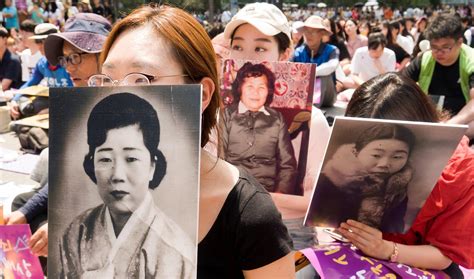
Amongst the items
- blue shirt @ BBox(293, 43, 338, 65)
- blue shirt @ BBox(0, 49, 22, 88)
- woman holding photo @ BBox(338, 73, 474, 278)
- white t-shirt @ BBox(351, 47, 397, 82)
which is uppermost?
woman holding photo @ BBox(338, 73, 474, 278)

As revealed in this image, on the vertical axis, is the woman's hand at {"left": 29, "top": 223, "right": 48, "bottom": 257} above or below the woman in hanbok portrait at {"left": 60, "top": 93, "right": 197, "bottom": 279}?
below

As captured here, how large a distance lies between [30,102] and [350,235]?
4213 millimetres

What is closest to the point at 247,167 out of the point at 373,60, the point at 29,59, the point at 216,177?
the point at 216,177

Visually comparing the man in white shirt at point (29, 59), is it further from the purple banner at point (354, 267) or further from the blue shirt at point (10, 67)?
the purple banner at point (354, 267)

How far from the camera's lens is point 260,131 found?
1.71 meters

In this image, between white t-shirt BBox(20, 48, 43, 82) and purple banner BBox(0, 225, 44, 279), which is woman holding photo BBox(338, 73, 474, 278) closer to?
purple banner BBox(0, 225, 44, 279)

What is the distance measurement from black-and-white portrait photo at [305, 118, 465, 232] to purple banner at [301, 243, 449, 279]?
0.36 ft

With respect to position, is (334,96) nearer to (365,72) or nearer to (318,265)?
(365,72)

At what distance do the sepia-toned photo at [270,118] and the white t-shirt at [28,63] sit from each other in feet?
16.5

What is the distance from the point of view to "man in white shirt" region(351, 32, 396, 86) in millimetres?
6672

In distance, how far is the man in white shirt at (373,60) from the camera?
6.67 meters

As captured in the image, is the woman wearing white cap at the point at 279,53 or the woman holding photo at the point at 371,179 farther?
the woman wearing white cap at the point at 279,53

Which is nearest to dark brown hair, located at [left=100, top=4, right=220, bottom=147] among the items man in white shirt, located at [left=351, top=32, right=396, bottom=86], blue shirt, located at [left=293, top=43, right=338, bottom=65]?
blue shirt, located at [left=293, top=43, right=338, bottom=65]

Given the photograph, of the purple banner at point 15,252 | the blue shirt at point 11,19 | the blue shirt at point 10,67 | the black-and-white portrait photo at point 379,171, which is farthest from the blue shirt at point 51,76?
the blue shirt at point 11,19
